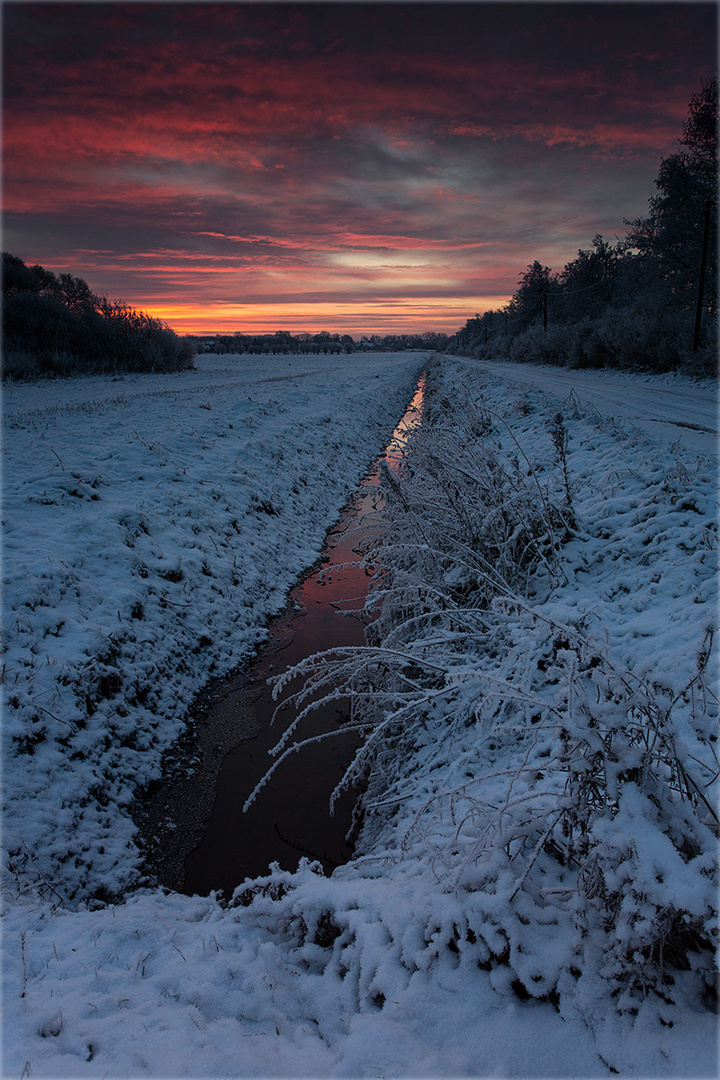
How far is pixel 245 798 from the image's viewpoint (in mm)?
4203

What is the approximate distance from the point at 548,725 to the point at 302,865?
1627mm

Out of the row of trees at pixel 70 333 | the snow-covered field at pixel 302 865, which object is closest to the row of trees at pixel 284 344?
the row of trees at pixel 70 333

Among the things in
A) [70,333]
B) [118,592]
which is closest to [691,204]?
[118,592]

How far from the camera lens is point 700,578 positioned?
388 centimetres

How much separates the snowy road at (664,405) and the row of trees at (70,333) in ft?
87.7

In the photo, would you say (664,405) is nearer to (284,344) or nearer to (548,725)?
(548,725)

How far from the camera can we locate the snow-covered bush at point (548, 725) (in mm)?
1585

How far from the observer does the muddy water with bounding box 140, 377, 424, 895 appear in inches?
142

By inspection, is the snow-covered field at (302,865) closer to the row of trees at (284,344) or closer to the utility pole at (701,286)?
the utility pole at (701,286)

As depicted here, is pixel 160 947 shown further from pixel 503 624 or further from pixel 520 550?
pixel 520 550

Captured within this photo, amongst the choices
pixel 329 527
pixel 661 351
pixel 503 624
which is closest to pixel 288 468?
pixel 329 527

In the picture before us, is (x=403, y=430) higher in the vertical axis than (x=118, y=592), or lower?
higher

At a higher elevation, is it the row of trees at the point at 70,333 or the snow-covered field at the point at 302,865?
the row of trees at the point at 70,333

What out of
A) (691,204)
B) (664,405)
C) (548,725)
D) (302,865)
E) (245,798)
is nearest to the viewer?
(548,725)
